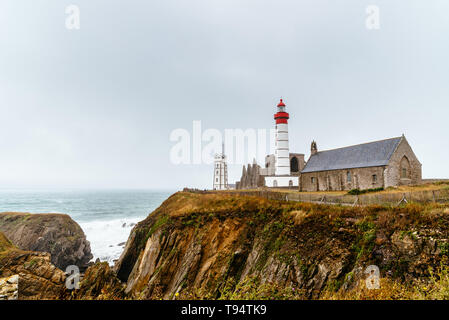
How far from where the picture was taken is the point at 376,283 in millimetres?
7113

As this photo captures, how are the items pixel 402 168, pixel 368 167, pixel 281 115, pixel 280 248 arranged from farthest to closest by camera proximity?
1. pixel 281 115
2. pixel 368 167
3. pixel 402 168
4. pixel 280 248

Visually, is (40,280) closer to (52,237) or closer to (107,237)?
(52,237)

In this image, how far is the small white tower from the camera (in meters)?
80.4

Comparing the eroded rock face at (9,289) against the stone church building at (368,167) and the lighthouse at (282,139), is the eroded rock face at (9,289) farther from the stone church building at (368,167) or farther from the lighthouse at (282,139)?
the lighthouse at (282,139)

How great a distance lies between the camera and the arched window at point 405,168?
28.5 m

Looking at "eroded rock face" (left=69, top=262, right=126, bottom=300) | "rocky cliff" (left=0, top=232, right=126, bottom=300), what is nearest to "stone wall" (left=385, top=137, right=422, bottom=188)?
"eroded rock face" (left=69, top=262, right=126, bottom=300)

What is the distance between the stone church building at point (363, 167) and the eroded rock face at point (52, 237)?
40301 millimetres

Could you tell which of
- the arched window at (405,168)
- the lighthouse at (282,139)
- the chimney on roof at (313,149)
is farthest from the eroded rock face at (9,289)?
the chimney on roof at (313,149)

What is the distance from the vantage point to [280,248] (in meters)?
12.6

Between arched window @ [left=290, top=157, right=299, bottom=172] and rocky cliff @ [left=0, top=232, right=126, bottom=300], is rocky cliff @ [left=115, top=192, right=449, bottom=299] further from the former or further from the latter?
arched window @ [left=290, top=157, right=299, bottom=172]

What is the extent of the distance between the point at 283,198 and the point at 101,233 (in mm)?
50633

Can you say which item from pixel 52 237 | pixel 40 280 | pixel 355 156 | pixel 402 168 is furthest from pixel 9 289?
pixel 402 168

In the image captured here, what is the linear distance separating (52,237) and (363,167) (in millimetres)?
49873
